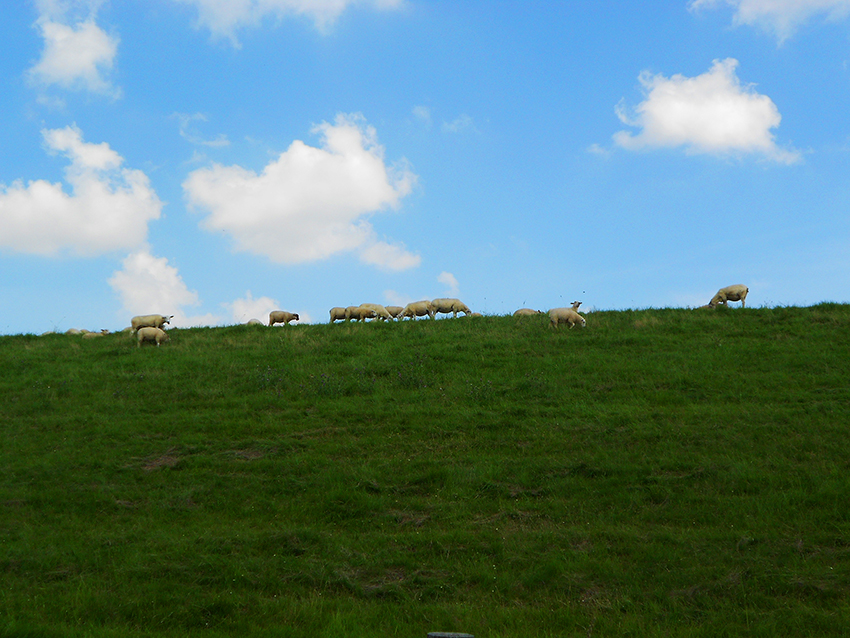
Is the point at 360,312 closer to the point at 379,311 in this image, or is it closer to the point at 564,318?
the point at 379,311

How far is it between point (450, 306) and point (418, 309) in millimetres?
1629

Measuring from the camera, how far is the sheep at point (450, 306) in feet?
105

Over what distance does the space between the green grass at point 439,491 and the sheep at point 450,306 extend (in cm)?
945

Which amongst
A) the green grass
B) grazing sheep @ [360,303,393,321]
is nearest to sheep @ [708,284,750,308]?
the green grass

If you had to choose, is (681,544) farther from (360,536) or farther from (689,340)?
(689,340)

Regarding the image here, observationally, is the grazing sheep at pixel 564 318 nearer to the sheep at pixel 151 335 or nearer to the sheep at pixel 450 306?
the sheep at pixel 450 306

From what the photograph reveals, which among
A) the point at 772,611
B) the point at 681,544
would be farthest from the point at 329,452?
the point at 772,611

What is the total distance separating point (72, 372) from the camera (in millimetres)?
21797

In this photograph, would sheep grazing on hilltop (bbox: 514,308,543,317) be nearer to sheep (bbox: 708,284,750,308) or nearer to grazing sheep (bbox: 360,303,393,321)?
grazing sheep (bbox: 360,303,393,321)

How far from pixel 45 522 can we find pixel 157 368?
10917 mm

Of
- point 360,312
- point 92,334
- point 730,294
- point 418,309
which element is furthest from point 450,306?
point 92,334

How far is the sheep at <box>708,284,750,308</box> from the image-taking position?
29359 millimetres

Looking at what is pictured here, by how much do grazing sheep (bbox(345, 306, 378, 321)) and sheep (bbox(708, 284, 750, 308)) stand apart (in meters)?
15.8

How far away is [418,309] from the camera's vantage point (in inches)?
1272
